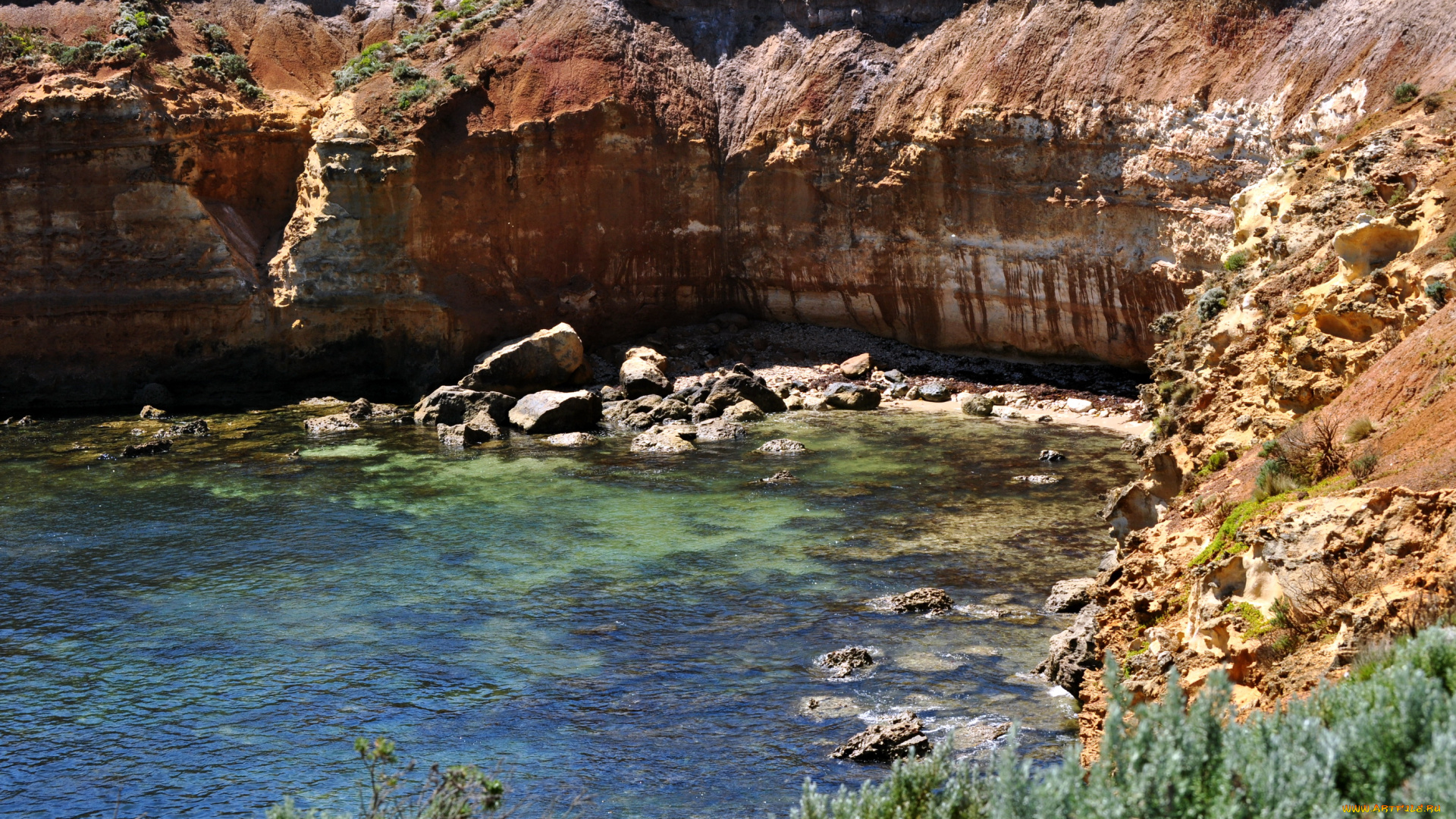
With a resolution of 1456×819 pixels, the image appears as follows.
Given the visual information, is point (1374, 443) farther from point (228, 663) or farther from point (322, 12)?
point (322, 12)

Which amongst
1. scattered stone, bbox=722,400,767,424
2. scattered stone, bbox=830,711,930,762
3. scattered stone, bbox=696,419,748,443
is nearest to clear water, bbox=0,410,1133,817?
scattered stone, bbox=830,711,930,762

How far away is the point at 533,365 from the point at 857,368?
35.5 ft

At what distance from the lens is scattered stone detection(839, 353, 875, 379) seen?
135 ft

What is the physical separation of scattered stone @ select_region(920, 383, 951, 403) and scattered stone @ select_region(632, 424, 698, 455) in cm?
819

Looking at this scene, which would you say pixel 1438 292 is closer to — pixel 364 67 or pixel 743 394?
pixel 743 394

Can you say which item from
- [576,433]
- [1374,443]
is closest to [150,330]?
[576,433]

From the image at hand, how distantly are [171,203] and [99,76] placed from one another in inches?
198

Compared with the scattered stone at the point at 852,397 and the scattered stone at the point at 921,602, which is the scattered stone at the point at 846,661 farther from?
the scattered stone at the point at 852,397

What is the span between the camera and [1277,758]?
6766 millimetres

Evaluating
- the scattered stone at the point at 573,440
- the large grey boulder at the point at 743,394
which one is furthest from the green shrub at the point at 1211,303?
the large grey boulder at the point at 743,394

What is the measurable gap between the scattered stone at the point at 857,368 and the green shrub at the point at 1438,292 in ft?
87.9

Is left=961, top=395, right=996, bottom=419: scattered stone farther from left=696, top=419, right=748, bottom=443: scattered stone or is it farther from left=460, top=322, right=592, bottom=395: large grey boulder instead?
left=460, top=322, right=592, bottom=395: large grey boulder

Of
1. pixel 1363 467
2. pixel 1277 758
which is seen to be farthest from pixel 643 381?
pixel 1277 758

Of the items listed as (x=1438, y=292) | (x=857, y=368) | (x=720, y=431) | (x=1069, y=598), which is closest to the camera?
(x=1438, y=292)
